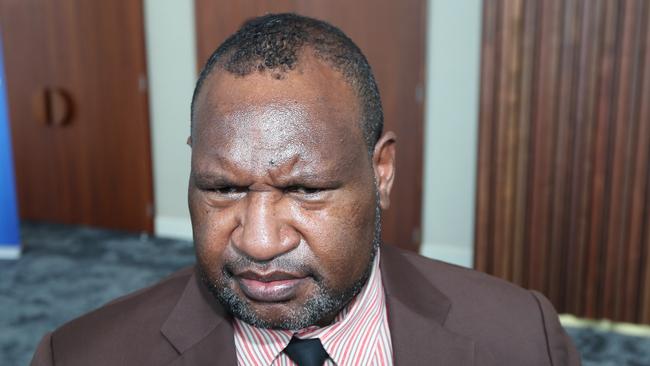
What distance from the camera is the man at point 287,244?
78 cm

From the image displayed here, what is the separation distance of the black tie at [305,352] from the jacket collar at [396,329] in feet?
0.27

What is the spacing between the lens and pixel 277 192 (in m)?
0.79

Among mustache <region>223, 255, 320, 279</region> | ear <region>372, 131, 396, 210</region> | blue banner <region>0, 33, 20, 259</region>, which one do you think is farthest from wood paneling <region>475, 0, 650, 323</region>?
blue banner <region>0, 33, 20, 259</region>

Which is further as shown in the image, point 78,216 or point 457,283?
point 78,216

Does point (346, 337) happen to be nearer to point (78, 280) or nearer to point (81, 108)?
point (78, 280)

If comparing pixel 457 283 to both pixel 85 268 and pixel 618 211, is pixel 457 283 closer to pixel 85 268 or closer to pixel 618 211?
pixel 618 211

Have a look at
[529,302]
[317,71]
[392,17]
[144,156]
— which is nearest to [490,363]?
[529,302]

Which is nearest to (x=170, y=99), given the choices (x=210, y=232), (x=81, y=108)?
(x=81, y=108)

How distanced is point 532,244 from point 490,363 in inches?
77.4

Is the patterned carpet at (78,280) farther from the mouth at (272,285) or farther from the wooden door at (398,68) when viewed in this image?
the mouth at (272,285)

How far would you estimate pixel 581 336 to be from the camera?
2.82 meters

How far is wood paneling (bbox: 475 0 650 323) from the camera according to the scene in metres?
2.61

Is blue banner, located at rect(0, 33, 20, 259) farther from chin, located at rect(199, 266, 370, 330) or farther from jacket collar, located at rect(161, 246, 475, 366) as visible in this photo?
chin, located at rect(199, 266, 370, 330)

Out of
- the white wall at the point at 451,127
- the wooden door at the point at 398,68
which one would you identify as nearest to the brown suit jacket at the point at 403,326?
the white wall at the point at 451,127
